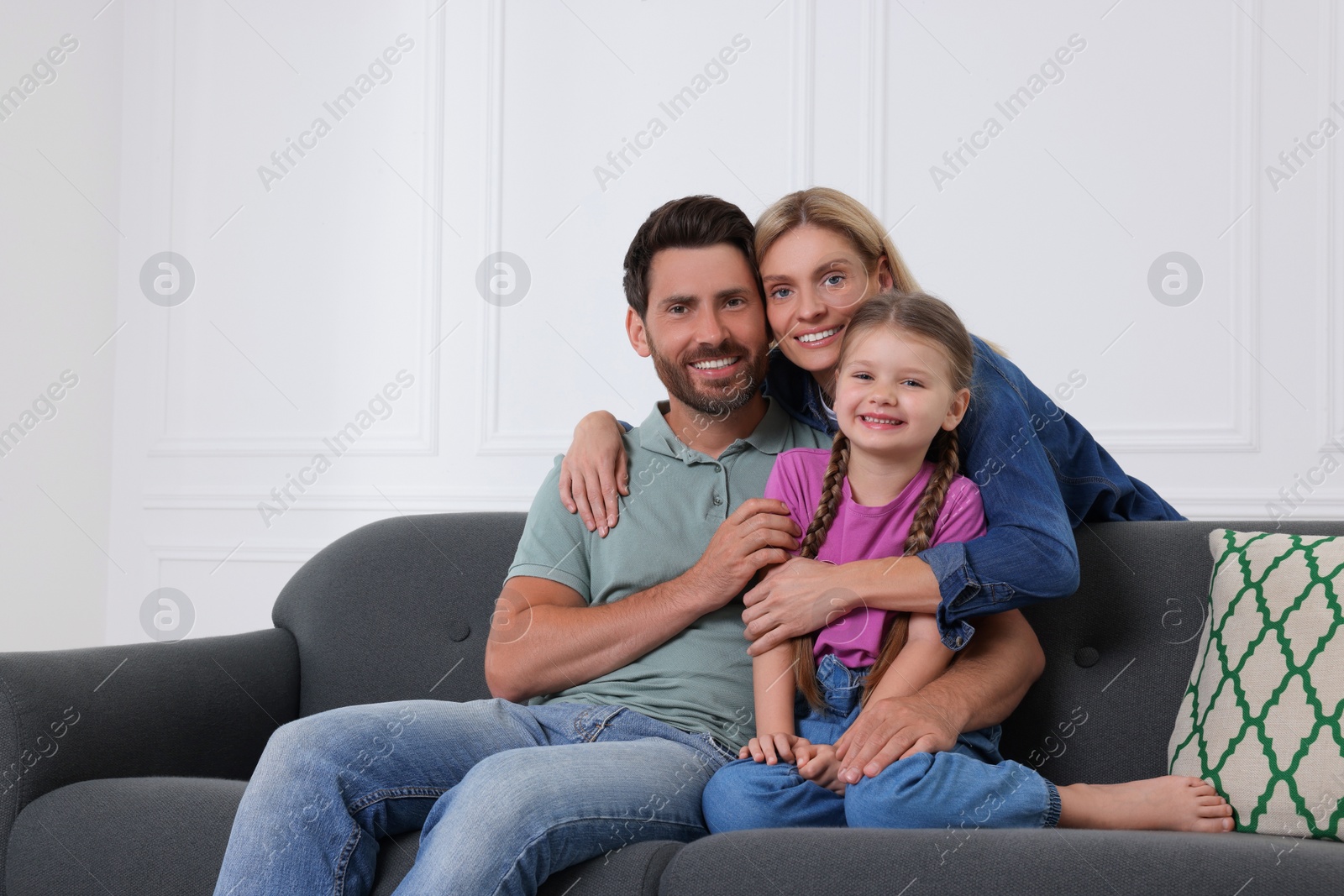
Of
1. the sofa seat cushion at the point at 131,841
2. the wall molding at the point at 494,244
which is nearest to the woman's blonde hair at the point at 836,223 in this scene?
the sofa seat cushion at the point at 131,841

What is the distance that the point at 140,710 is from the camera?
177cm

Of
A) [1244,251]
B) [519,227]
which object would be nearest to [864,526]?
[1244,251]

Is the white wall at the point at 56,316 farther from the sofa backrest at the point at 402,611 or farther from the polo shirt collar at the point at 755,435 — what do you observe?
the polo shirt collar at the point at 755,435

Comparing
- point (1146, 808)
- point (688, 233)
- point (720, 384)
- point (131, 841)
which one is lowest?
point (131, 841)

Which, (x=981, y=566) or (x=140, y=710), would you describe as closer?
(x=981, y=566)

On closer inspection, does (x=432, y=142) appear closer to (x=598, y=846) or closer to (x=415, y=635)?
(x=415, y=635)

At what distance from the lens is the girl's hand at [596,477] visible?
1.75m

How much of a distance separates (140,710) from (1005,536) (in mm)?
1336

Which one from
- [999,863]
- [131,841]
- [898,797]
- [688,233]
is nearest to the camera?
[999,863]

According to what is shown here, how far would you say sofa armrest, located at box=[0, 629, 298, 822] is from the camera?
63.0 inches

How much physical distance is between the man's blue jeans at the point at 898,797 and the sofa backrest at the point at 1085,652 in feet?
1.10

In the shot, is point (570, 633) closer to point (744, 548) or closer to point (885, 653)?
point (744, 548)

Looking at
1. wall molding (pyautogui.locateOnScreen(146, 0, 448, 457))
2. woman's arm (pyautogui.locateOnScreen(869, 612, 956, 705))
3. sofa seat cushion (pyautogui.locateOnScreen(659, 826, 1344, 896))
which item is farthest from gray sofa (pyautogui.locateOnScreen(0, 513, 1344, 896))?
wall molding (pyautogui.locateOnScreen(146, 0, 448, 457))

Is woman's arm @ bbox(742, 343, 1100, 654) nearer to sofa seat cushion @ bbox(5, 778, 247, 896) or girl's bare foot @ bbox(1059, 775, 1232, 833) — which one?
girl's bare foot @ bbox(1059, 775, 1232, 833)
